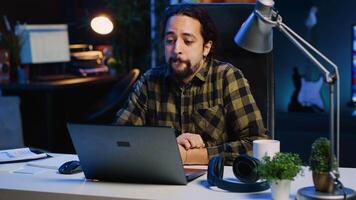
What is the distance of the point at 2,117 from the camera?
3328 mm

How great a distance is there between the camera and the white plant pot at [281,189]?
163 cm

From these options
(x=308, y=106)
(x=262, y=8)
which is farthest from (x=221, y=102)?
(x=308, y=106)

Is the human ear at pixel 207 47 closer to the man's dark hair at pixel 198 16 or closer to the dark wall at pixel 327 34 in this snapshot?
the man's dark hair at pixel 198 16

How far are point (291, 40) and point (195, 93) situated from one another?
0.81 m

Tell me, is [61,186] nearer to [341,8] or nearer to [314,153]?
[314,153]

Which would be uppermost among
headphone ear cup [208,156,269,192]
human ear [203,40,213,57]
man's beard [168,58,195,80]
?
human ear [203,40,213,57]

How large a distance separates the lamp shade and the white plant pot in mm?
454

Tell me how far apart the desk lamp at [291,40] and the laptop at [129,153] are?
0.37 meters

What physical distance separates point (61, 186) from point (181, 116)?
31.0 inches

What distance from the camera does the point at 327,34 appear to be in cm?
493

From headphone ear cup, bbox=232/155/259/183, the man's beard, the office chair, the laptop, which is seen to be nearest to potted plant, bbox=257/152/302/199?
headphone ear cup, bbox=232/155/259/183

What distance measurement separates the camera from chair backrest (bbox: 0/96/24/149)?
3336mm

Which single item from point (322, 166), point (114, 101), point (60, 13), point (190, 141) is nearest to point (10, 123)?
point (190, 141)

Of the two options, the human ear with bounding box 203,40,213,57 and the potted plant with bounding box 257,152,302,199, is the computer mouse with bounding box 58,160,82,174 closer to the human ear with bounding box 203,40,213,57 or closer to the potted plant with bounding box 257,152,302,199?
the potted plant with bounding box 257,152,302,199
